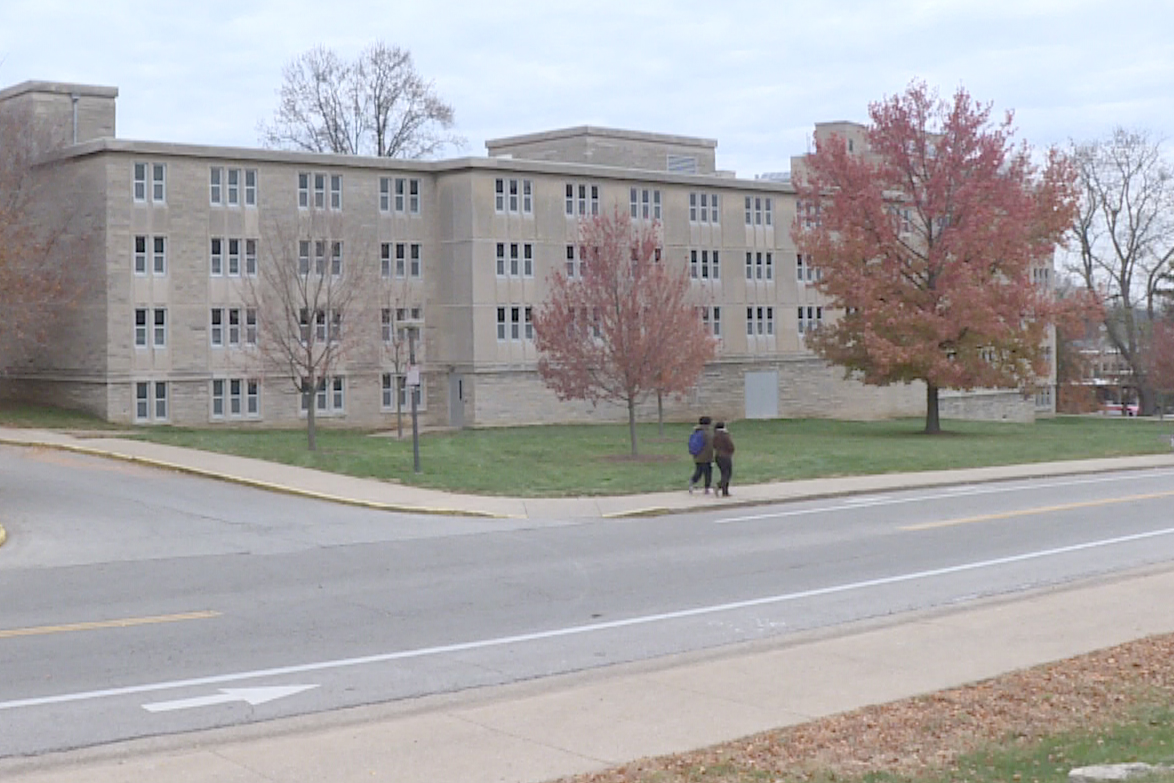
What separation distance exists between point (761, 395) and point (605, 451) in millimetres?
22221

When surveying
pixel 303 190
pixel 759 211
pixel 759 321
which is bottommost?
pixel 759 321

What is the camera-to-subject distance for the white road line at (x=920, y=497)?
24.7 m

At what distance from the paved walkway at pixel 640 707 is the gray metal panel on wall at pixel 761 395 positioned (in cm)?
4256

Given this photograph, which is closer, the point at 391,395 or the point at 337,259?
the point at 337,259

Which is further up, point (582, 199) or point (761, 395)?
point (582, 199)

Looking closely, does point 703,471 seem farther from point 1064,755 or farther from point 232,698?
point 1064,755

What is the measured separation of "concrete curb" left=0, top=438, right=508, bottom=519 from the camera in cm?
2466

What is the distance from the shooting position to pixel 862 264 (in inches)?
1881

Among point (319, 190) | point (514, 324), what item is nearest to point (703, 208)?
point (514, 324)

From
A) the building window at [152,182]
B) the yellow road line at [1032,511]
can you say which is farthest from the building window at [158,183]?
the yellow road line at [1032,511]

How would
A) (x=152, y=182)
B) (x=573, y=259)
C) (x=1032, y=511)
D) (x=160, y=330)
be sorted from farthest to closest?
(x=573, y=259), (x=160, y=330), (x=152, y=182), (x=1032, y=511)

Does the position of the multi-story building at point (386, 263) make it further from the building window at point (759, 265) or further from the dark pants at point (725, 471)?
the dark pants at point (725, 471)

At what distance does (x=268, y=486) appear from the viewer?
1069 inches

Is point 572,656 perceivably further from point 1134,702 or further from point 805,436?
point 805,436
